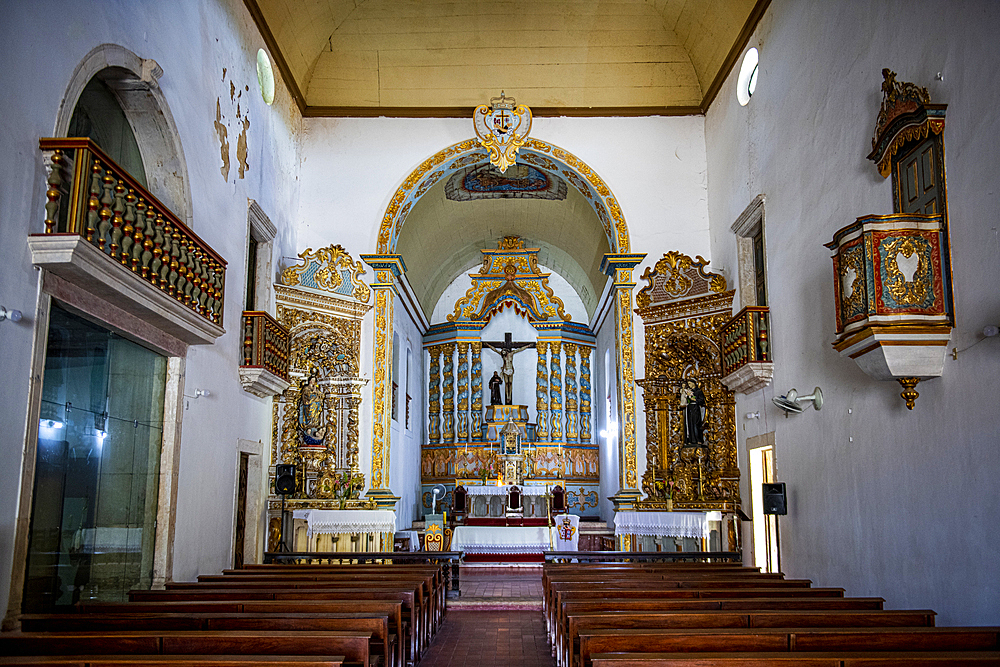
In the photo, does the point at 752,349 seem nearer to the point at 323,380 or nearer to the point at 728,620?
the point at 728,620

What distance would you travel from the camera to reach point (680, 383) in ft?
45.8

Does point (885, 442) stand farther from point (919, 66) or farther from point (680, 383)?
point (680, 383)

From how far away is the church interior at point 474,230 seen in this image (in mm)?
6633

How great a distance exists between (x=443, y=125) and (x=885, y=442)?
10.1 m

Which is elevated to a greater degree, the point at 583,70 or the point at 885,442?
the point at 583,70

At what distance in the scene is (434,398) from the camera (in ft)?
73.5

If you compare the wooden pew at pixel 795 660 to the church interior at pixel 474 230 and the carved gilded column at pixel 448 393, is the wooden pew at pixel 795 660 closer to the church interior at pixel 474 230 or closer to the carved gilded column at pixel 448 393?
the church interior at pixel 474 230

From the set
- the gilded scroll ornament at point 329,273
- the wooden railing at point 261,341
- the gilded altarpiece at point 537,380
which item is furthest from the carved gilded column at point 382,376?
the gilded altarpiece at point 537,380

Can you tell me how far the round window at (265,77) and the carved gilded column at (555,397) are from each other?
11070 millimetres

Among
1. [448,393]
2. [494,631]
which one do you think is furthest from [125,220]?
[448,393]

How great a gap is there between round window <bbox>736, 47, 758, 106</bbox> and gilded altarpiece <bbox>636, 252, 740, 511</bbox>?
8.59 ft

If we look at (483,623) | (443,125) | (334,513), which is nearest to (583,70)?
(443,125)

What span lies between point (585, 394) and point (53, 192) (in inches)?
679

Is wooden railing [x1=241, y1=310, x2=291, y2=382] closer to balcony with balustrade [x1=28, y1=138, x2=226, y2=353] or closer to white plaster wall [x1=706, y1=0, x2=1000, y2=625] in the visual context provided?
balcony with balustrade [x1=28, y1=138, x2=226, y2=353]
